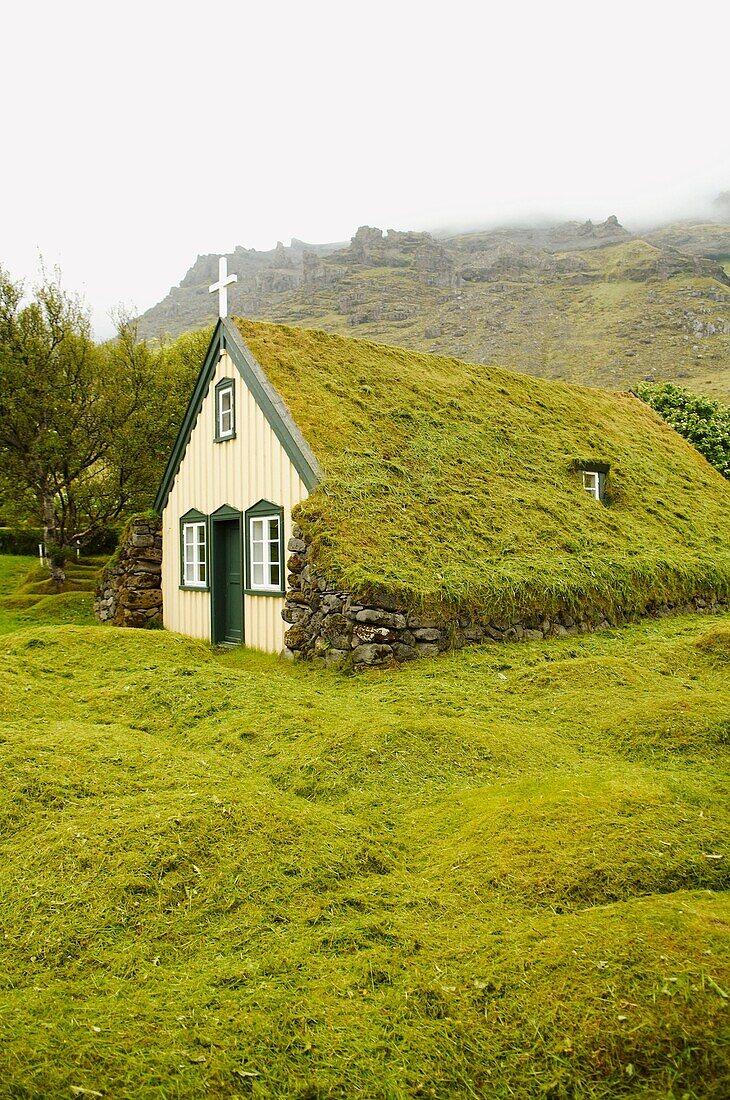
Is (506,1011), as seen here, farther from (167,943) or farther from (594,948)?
(167,943)

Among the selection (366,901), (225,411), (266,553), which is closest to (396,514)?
(266,553)

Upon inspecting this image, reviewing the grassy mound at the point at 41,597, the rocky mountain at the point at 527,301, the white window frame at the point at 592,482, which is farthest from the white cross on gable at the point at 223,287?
the rocky mountain at the point at 527,301

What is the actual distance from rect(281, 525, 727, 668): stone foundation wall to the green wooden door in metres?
2.80

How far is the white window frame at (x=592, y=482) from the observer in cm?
1853

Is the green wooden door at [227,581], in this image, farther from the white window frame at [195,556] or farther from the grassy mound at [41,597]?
the grassy mound at [41,597]

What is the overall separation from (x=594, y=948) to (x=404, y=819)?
2.40 meters

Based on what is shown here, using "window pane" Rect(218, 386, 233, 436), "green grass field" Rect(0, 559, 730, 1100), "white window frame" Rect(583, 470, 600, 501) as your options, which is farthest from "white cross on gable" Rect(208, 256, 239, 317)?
"green grass field" Rect(0, 559, 730, 1100)

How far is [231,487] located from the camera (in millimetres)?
15633

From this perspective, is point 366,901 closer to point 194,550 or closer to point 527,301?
point 194,550

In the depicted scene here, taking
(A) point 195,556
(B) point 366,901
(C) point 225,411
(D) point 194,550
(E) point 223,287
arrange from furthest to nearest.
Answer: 1. (D) point 194,550
2. (A) point 195,556
3. (E) point 223,287
4. (C) point 225,411
5. (B) point 366,901

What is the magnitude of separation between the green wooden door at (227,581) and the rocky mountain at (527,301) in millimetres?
42817

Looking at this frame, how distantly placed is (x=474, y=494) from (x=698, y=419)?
16.4m

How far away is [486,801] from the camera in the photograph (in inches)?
241

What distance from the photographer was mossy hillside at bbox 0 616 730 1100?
3322 millimetres
